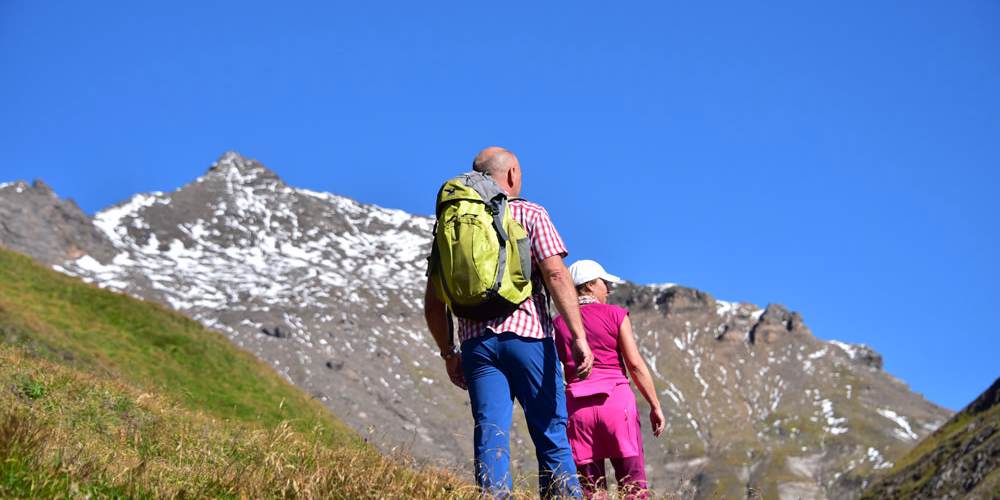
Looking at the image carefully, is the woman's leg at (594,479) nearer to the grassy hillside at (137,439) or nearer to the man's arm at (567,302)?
the man's arm at (567,302)

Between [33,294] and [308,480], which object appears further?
[33,294]

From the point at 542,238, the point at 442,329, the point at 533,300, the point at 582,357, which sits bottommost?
the point at 582,357

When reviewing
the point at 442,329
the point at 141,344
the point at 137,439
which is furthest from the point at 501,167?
the point at 141,344

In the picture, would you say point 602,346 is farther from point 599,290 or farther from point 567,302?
point 567,302

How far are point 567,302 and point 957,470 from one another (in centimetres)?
7375

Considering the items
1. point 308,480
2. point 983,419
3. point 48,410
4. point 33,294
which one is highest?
point 983,419

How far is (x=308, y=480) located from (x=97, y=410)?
5330 mm

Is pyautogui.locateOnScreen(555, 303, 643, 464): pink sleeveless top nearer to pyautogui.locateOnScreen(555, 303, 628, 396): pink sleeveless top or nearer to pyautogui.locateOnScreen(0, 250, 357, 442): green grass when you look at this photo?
pyautogui.locateOnScreen(555, 303, 628, 396): pink sleeveless top

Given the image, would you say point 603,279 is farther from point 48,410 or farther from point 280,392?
point 280,392

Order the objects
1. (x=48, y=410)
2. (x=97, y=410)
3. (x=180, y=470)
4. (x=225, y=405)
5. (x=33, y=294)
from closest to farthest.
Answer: (x=180, y=470), (x=48, y=410), (x=97, y=410), (x=225, y=405), (x=33, y=294)

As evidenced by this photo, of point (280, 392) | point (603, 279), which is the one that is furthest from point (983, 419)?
point (603, 279)

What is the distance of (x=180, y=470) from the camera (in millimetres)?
6977

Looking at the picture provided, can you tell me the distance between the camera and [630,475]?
859cm

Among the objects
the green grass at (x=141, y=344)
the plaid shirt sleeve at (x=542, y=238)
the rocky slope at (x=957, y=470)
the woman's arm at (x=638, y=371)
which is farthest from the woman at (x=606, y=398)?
the rocky slope at (x=957, y=470)
